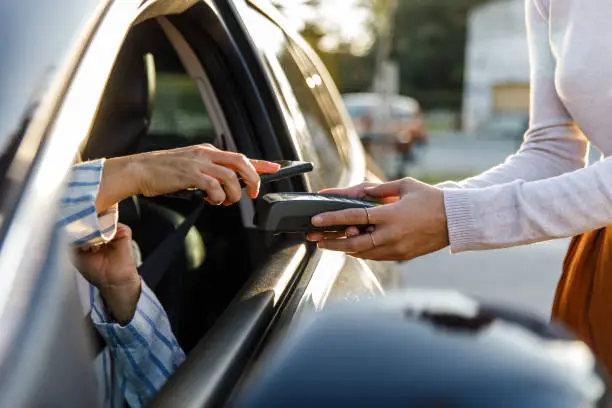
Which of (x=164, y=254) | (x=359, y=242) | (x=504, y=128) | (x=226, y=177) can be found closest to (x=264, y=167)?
(x=226, y=177)

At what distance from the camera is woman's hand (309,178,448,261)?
5.21ft

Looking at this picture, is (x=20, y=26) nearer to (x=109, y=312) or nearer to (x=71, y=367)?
(x=71, y=367)

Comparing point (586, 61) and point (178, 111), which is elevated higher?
point (586, 61)

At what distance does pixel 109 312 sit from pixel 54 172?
72 centimetres

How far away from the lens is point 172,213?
90.4 inches

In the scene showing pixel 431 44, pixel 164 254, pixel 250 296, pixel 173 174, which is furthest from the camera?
pixel 431 44

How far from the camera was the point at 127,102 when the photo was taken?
2283 millimetres

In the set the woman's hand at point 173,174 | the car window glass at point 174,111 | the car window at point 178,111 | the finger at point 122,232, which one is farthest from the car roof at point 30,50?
the car window at point 178,111

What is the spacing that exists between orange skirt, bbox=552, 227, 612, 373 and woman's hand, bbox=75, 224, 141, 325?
91 centimetres

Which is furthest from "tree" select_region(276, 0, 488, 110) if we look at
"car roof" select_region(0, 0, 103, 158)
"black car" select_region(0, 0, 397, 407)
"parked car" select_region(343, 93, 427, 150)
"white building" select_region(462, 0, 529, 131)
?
"car roof" select_region(0, 0, 103, 158)

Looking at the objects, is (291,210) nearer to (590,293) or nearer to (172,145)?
(590,293)

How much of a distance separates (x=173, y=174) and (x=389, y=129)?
1645cm

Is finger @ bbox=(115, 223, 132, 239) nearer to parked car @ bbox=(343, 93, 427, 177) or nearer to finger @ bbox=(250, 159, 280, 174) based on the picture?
finger @ bbox=(250, 159, 280, 174)

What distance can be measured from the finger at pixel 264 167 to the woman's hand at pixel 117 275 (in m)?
0.29
